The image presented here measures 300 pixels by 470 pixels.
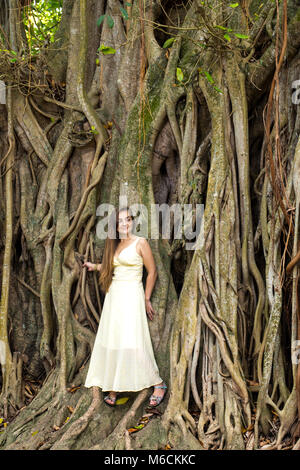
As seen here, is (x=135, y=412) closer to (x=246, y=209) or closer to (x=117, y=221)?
(x=117, y=221)

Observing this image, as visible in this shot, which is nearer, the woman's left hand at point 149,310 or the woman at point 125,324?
the woman at point 125,324

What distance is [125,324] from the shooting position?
121 inches

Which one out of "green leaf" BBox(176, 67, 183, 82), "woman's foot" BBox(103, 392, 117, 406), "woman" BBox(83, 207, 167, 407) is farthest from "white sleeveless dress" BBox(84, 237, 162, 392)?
"green leaf" BBox(176, 67, 183, 82)

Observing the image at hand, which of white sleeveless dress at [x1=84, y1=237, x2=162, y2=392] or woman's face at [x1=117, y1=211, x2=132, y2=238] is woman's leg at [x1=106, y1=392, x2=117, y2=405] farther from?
woman's face at [x1=117, y1=211, x2=132, y2=238]

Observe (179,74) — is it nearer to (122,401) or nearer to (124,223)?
(124,223)

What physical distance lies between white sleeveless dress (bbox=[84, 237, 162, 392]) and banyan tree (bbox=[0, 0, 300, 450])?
0.16 m

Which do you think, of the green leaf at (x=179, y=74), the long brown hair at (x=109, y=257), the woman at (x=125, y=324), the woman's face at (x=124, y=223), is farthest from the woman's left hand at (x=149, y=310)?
the green leaf at (x=179, y=74)

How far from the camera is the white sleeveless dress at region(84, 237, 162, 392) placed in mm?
3035

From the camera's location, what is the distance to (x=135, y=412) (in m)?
3.05

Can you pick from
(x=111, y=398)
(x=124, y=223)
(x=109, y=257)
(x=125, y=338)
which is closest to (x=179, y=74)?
(x=124, y=223)

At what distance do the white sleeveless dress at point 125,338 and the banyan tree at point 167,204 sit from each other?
0.16m

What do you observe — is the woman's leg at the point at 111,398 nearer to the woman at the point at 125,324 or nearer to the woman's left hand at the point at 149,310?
the woman at the point at 125,324

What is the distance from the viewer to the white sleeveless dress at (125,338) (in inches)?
119

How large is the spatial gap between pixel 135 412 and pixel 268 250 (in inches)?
54.2
